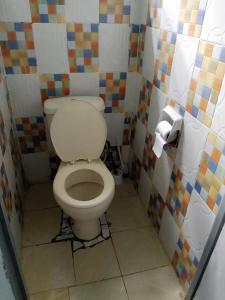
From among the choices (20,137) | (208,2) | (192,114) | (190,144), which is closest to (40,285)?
(20,137)

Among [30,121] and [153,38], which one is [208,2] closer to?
[153,38]

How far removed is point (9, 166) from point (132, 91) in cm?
95

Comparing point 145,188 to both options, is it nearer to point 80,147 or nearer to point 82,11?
point 80,147

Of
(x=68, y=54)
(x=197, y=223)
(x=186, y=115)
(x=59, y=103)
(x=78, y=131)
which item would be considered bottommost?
(x=197, y=223)

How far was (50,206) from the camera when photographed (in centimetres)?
186

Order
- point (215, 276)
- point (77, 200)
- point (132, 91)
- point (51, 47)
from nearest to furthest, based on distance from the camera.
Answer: point (215, 276) → point (77, 200) → point (51, 47) → point (132, 91)

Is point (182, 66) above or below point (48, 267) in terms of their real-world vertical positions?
above

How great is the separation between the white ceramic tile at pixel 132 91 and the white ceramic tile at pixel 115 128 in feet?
0.31

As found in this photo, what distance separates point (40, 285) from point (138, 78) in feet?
4.60

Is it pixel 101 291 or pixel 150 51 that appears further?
pixel 150 51

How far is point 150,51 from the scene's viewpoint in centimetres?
150

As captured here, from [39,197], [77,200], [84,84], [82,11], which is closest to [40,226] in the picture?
[39,197]

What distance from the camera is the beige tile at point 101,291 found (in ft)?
4.38

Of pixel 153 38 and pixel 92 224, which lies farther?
pixel 92 224
